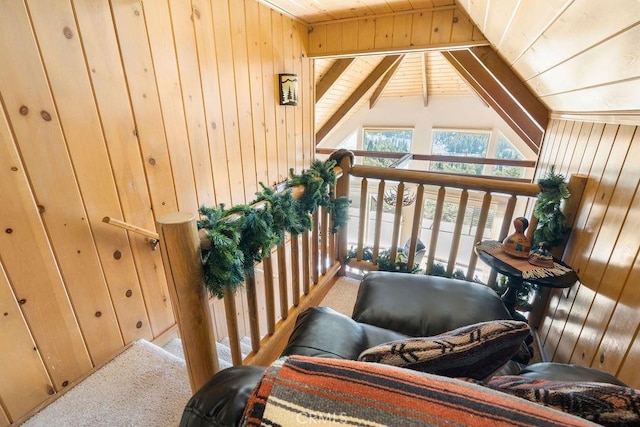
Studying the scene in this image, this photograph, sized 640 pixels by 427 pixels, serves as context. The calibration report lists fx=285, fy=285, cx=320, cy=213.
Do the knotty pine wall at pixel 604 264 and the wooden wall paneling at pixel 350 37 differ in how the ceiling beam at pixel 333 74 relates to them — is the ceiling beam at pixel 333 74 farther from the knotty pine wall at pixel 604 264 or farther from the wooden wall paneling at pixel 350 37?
the knotty pine wall at pixel 604 264

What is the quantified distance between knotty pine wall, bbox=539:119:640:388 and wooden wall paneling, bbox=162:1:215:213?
7.07ft

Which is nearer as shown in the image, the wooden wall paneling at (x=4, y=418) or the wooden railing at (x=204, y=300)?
the wooden railing at (x=204, y=300)

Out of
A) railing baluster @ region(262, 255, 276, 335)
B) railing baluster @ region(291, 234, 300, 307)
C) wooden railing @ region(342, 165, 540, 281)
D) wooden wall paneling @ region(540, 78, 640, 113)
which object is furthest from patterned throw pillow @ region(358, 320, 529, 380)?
wooden railing @ region(342, 165, 540, 281)

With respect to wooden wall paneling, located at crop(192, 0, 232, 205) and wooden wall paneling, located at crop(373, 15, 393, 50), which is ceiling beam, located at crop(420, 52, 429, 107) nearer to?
wooden wall paneling, located at crop(373, 15, 393, 50)

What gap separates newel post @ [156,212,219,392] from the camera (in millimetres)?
828

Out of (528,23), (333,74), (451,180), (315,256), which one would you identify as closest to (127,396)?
(315,256)

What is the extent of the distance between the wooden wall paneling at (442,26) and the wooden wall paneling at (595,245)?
1583mm

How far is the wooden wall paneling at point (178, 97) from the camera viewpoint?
5.21 feet

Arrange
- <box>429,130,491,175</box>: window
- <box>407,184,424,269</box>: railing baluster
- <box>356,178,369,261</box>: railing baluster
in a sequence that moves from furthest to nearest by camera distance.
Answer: <box>429,130,491,175</box>: window
<box>356,178,369,261</box>: railing baluster
<box>407,184,424,269</box>: railing baluster

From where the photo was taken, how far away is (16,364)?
3.93 feet

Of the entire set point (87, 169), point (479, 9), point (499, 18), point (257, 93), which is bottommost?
point (87, 169)

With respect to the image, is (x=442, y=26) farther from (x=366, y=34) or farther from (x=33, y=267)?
(x=33, y=267)

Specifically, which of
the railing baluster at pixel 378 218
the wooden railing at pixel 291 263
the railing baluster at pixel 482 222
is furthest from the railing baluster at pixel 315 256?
the railing baluster at pixel 482 222

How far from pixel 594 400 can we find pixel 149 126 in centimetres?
196
